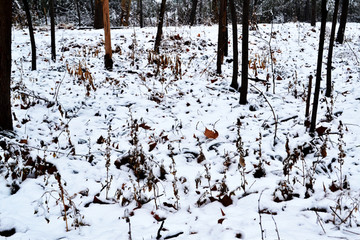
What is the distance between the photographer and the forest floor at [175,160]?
238cm

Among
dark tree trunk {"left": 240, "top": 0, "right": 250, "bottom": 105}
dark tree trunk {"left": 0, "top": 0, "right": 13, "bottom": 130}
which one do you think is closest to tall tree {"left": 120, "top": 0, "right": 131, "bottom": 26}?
dark tree trunk {"left": 240, "top": 0, "right": 250, "bottom": 105}

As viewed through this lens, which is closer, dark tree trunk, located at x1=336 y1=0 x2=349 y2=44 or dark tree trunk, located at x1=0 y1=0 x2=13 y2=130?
dark tree trunk, located at x1=0 y1=0 x2=13 y2=130

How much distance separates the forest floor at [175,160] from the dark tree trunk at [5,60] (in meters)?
0.33

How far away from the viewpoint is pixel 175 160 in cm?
387

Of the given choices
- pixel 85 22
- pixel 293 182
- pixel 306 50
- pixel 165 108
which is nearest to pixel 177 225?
pixel 293 182

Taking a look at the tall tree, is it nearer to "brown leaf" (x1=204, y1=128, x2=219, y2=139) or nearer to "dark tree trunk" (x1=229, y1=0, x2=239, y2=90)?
"dark tree trunk" (x1=229, y1=0, x2=239, y2=90)

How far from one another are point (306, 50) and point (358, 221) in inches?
475

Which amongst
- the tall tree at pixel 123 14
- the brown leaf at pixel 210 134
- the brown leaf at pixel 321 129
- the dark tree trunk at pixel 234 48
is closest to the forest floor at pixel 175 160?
the brown leaf at pixel 210 134

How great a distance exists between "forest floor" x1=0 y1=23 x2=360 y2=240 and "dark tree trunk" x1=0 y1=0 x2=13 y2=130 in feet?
1.10

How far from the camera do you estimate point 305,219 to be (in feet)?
7.57

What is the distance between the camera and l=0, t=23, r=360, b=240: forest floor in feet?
7.81

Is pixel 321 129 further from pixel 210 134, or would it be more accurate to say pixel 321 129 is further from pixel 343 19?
pixel 343 19

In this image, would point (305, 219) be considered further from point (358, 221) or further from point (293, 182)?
point (293, 182)

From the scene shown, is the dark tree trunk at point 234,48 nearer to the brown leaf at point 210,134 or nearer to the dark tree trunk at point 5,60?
the brown leaf at point 210,134
